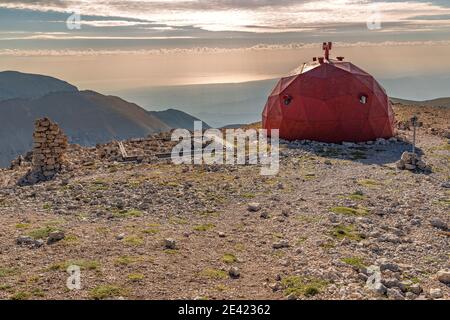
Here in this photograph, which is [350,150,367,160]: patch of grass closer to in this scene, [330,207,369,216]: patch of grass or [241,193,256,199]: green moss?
[241,193,256,199]: green moss

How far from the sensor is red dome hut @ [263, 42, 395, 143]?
32438 millimetres

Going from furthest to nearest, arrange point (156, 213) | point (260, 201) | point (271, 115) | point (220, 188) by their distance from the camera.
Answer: point (271, 115) < point (220, 188) < point (260, 201) < point (156, 213)

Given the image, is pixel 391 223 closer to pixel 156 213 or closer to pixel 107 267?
pixel 156 213

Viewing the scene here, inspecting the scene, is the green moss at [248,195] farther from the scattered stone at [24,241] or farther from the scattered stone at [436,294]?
the scattered stone at [436,294]

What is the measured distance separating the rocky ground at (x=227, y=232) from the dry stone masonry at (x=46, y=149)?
3.91 ft

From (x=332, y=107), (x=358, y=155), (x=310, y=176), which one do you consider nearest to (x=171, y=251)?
(x=310, y=176)

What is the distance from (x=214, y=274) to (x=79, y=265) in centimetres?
338

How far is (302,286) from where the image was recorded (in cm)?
1059

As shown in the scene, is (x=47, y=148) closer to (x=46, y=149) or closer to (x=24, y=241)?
(x=46, y=149)

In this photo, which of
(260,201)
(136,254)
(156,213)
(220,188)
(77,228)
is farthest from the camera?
(220,188)

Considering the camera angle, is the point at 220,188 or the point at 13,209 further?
the point at 220,188
